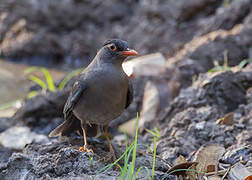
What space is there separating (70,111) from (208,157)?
5.16ft

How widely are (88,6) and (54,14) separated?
3.21 ft

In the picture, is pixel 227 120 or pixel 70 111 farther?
pixel 227 120

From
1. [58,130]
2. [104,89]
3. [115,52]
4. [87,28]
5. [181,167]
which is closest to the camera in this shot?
[181,167]

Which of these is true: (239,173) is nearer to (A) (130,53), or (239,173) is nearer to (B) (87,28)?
(A) (130,53)

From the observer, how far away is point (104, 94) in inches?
150

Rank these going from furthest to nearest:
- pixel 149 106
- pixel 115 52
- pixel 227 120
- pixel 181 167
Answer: pixel 149 106 < pixel 227 120 < pixel 115 52 < pixel 181 167

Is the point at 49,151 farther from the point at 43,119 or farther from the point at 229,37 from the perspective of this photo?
the point at 229,37

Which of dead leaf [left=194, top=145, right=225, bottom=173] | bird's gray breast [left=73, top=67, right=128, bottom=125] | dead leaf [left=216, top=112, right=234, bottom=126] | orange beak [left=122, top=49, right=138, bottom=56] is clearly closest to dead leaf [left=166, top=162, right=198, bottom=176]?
dead leaf [left=194, top=145, right=225, bottom=173]

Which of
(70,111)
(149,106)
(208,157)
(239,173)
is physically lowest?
(239,173)

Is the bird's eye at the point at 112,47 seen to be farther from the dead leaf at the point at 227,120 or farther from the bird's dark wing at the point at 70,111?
the dead leaf at the point at 227,120

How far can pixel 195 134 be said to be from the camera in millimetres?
4555

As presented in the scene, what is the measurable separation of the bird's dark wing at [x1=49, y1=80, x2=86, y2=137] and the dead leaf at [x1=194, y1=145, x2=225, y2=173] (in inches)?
54.5

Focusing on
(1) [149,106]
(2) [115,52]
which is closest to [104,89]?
(2) [115,52]

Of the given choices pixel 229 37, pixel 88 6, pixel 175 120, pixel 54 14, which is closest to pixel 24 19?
pixel 54 14
